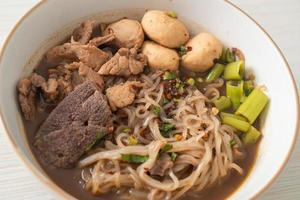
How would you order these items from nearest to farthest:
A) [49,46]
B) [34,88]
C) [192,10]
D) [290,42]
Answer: [34,88], [49,46], [192,10], [290,42]

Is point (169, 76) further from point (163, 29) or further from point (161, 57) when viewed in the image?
point (163, 29)

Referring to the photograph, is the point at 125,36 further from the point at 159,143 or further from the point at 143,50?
Answer: the point at 159,143

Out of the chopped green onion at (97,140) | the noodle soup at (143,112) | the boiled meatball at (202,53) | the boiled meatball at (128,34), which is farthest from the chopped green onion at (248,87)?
the chopped green onion at (97,140)

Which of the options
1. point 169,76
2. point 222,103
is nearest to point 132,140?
point 169,76

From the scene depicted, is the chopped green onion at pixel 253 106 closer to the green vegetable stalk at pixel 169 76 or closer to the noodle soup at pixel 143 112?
the noodle soup at pixel 143 112

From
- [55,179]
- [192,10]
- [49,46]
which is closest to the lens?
[55,179]

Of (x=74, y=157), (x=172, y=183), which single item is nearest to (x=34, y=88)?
(x=74, y=157)
